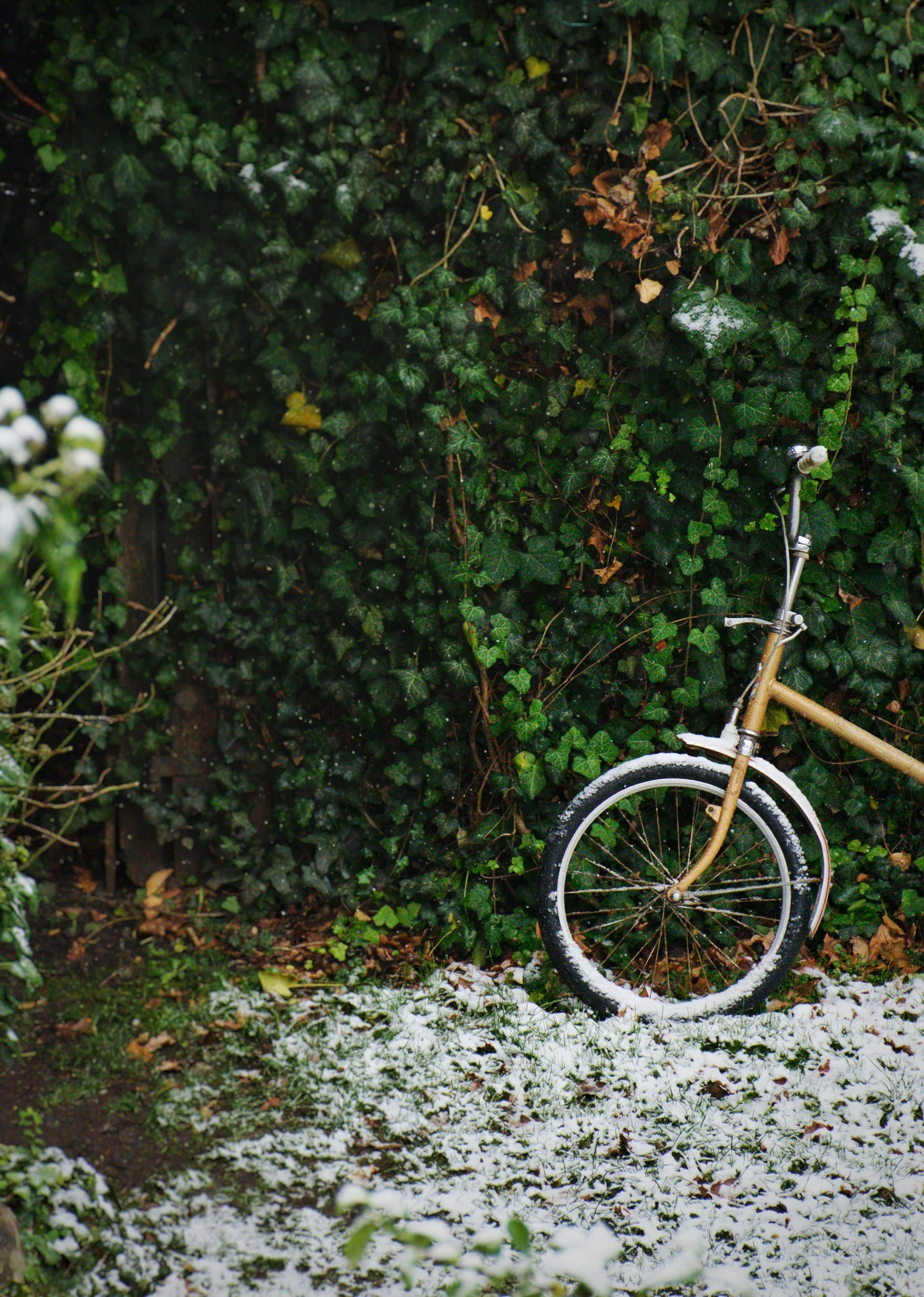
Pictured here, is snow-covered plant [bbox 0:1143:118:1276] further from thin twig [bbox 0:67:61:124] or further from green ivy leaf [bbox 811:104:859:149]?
green ivy leaf [bbox 811:104:859:149]

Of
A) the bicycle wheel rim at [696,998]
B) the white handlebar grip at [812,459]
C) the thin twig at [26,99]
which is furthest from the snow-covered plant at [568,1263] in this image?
the thin twig at [26,99]

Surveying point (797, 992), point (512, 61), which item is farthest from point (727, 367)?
point (797, 992)

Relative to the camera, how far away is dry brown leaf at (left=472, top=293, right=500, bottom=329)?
2.97 metres

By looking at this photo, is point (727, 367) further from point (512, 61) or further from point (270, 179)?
point (270, 179)

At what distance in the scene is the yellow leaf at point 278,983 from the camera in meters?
A: 2.96

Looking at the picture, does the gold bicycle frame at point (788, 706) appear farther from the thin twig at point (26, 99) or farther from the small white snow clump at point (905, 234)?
the thin twig at point (26, 99)

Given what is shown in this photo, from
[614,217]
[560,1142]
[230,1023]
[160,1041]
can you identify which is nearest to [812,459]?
[614,217]

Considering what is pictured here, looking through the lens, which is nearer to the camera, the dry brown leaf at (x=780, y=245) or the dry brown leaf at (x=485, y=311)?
the dry brown leaf at (x=780, y=245)

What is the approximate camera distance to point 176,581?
10.9ft

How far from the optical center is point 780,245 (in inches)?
112

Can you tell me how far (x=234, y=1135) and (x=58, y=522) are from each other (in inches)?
74.5

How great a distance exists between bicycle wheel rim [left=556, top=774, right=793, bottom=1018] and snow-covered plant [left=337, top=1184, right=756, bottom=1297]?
0.75m

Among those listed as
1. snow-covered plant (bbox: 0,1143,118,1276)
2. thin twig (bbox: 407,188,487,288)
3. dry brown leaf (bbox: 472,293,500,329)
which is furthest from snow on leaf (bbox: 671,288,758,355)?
snow-covered plant (bbox: 0,1143,118,1276)

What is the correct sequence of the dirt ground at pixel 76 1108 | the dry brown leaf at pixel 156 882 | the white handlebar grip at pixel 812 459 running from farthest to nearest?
the dry brown leaf at pixel 156 882, the white handlebar grip at pixel 812 459, the dirt ground at pixel 76 1108
